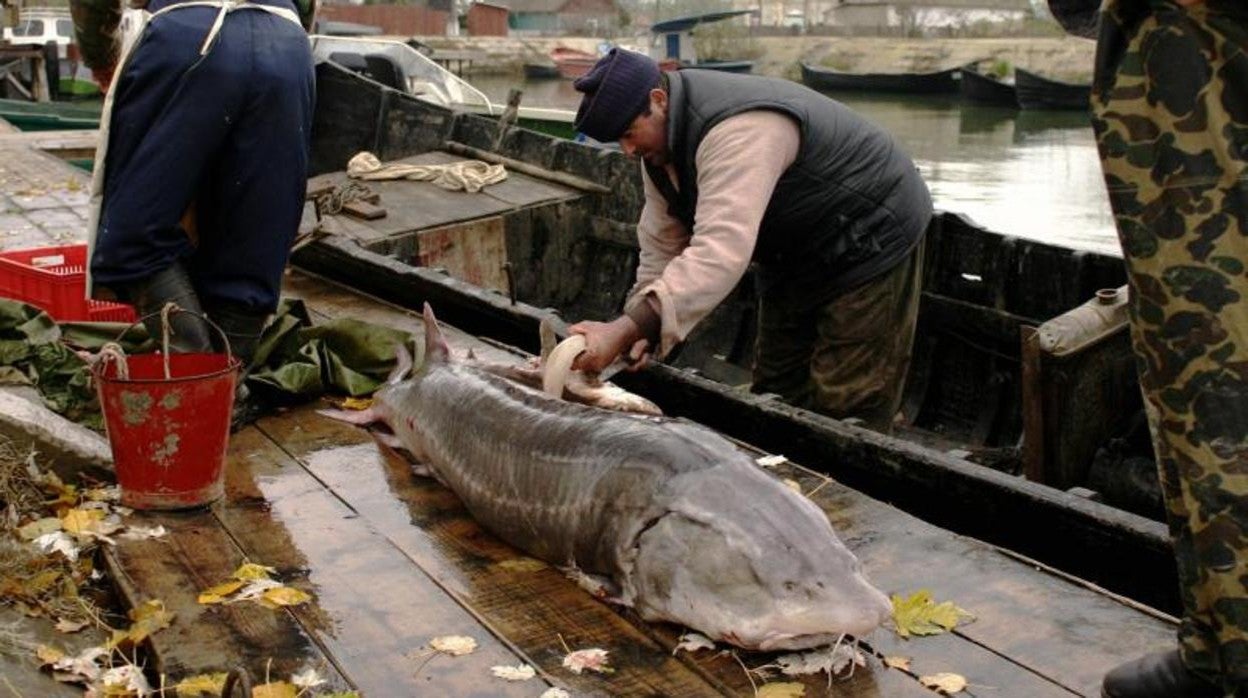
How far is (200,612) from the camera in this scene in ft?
12.5

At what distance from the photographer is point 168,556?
4195mm

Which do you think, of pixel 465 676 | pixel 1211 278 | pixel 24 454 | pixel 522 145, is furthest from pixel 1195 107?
pixel 522 145

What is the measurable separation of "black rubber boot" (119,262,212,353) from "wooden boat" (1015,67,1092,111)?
40279mm

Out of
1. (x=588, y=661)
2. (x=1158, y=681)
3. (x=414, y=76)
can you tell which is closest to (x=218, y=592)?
(x=588, y=661)

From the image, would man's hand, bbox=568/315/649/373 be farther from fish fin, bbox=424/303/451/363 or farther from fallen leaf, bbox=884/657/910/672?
fallen leaf, bbox=884/657/910/672

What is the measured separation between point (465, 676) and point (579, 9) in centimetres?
8966

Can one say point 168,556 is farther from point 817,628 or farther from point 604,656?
point 817,628

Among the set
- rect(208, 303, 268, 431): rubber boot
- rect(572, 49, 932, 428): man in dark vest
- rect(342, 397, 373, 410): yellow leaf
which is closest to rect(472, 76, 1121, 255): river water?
rect(572, 49, 932, 428): man in dark vest

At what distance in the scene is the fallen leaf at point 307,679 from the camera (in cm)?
340

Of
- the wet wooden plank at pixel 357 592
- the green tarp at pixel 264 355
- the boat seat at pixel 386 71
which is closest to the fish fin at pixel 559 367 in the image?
the wet wooden plank at pixel 357 592

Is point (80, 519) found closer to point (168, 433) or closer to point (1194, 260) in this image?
point (168, 433)

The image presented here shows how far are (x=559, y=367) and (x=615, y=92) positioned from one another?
110 centimetres

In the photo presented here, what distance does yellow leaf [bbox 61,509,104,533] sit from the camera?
4340 mm

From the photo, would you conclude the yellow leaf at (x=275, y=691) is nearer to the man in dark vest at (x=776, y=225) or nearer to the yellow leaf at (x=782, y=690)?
the yellow leaf at (x=782, y=690)
